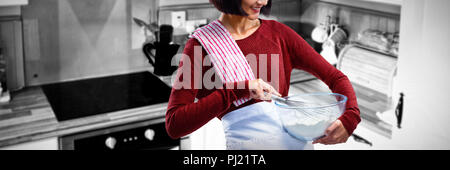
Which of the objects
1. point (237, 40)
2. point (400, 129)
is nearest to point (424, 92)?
point (400, 129)

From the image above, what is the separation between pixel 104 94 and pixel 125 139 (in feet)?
0.95

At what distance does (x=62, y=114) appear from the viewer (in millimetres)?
1819

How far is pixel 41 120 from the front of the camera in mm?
1777

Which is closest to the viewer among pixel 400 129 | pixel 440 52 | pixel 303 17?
pixel 440 52

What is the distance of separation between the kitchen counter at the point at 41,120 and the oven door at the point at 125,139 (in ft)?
0.11

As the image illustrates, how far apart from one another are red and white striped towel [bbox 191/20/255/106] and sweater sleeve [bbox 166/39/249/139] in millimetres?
15

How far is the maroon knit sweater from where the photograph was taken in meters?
0.65

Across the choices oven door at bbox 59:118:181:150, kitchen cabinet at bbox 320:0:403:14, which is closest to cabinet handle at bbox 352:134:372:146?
kitchen cabinet at bbox 320:0:403:14

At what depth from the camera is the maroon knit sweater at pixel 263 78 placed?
65 cm

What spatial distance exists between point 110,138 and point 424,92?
1.13 meters

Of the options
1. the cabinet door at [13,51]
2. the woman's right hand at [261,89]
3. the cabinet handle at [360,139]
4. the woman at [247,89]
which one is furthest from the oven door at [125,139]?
the woman's right hand at [261,89]

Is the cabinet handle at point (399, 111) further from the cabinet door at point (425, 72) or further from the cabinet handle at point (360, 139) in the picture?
the cabinet handle at point (360, 139)

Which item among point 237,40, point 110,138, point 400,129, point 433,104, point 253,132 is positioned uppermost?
point 237,40

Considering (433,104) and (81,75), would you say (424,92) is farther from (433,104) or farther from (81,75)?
(81,75)
